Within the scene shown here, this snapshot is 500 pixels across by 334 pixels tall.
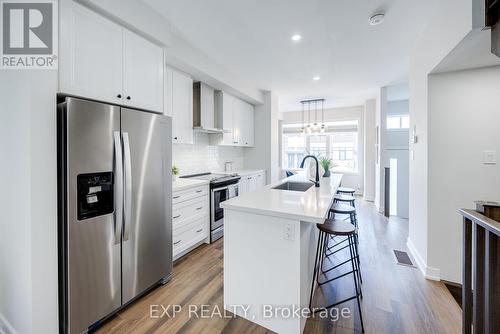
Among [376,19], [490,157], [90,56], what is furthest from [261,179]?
[90,56]

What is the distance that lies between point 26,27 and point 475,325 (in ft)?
11.0

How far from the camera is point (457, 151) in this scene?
86.7 inches

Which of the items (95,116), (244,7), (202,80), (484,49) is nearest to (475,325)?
(484,49)

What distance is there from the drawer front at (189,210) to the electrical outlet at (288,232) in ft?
5.04

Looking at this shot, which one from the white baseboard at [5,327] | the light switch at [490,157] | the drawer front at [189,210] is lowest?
the white baseboard at [5,327]

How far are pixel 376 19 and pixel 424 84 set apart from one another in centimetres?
87

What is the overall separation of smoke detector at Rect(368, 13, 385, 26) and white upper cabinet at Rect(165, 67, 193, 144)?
2451 mm

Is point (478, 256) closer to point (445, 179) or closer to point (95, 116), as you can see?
point (445, 179)

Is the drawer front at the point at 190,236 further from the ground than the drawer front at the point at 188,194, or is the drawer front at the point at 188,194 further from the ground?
the drawer front at the point at 188,194

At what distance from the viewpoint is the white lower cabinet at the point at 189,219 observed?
2.64 metres

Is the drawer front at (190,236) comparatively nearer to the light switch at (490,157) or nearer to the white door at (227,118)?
the white door at (227,118)

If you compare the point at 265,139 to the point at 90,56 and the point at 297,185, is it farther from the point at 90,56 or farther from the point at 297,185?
the point at 90,56

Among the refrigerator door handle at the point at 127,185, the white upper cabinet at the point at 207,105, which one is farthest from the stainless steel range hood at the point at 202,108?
the refrigerator door handle at the point at 127,185

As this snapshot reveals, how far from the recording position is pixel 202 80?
3.59m
